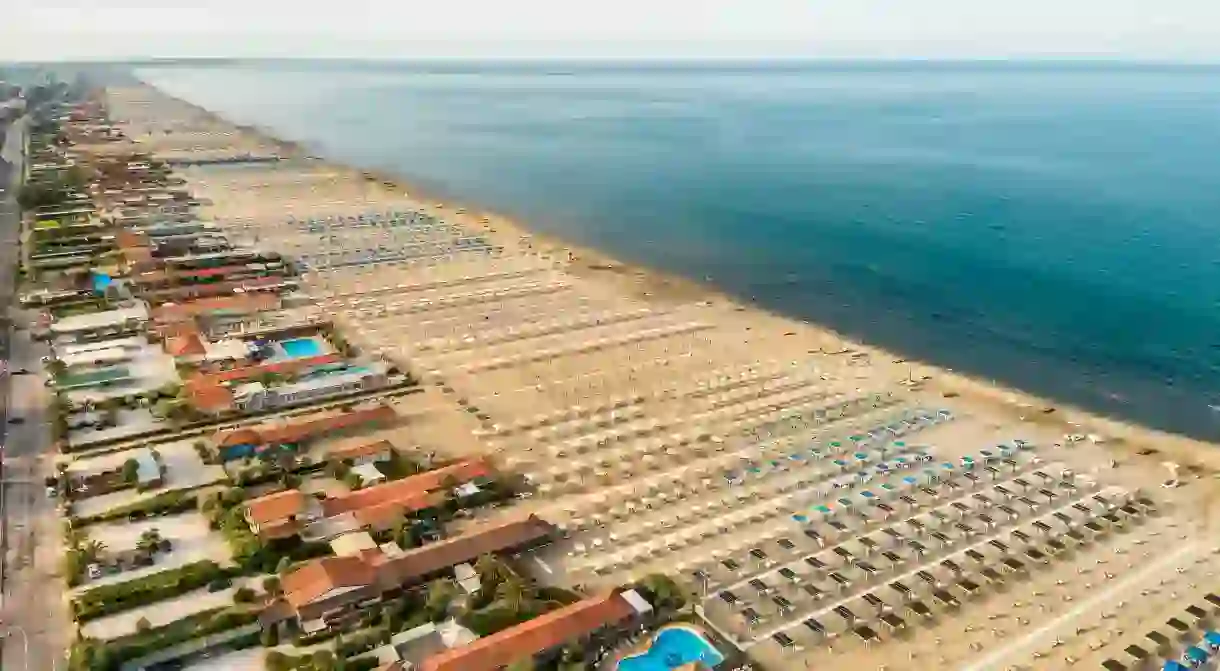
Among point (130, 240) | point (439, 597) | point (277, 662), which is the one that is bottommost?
point (277, 662)

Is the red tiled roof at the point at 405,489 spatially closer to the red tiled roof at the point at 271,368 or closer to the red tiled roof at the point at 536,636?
the red tiled roof at the point at 536,636

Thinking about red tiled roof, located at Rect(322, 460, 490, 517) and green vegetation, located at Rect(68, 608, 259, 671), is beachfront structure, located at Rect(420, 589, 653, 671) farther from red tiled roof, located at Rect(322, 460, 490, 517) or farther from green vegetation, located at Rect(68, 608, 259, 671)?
red tiled roof, located at Rect(322, 460, 490, 517)

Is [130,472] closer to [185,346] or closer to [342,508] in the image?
[342,508]

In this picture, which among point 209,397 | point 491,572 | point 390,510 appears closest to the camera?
point 491,572

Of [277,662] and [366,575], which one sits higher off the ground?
[366,575]

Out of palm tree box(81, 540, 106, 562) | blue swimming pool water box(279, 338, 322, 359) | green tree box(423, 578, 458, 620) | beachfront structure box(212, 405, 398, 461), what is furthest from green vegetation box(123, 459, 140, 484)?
green tree box(423, 578, 458, 620)

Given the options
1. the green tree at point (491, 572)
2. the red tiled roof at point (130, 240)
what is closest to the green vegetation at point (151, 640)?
the green tree at point (491, 572)

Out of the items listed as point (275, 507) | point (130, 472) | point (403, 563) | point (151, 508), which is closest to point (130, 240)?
point (130, 472)
